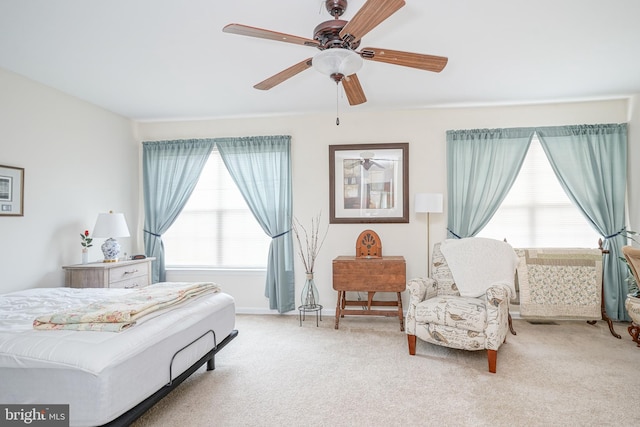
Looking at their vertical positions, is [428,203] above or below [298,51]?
below

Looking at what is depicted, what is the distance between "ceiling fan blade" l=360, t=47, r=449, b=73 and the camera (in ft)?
6.06

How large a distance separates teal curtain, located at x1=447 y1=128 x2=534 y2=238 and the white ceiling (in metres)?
0.37

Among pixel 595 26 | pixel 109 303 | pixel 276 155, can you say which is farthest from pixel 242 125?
pixel 595 26

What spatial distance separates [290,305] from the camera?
13.5 feet

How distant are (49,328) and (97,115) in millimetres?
2874

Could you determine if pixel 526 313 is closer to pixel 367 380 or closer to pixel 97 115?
pixel 367 380

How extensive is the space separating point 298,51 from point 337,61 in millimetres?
957

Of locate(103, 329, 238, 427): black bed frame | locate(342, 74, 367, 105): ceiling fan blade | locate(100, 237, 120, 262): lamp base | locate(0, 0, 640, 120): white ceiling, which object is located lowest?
locate(103, 329, 238, 427): black bed frame

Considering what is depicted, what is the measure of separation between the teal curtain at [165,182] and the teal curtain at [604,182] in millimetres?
3957

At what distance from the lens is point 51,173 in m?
3.25

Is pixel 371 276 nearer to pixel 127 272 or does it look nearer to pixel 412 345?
pixel 412 345

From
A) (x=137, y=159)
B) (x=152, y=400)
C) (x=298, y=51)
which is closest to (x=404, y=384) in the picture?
(x=152, y=400)

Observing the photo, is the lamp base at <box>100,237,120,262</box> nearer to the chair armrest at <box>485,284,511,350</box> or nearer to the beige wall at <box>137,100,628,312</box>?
the beige wall at <box>137,100,628,312</box>

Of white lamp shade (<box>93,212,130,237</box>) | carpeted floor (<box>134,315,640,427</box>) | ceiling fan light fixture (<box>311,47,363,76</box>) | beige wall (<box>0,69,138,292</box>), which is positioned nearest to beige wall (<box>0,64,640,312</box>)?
beige wall (<box>0,69,138,292</box>)
